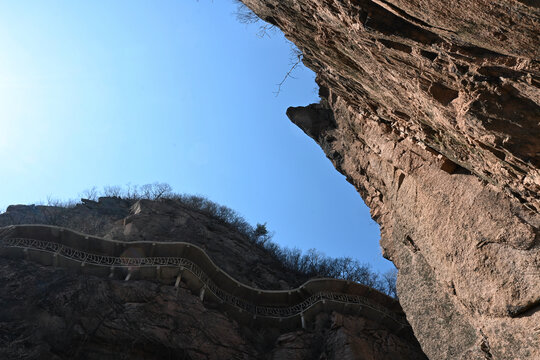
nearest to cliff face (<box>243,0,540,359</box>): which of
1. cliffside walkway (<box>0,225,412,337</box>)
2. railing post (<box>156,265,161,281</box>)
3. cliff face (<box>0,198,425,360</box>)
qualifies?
cliff face (<box>0,198,425,360</box>)

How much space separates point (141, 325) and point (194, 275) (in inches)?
153

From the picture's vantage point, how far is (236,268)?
81.5 feet

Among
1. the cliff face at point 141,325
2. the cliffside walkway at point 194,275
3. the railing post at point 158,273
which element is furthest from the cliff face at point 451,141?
the railing post at point 158,273

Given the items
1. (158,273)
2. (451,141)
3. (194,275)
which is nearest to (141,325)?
(158,273)

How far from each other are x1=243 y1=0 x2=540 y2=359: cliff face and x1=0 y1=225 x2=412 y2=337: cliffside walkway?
8641 mm

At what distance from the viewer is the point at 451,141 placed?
852cm

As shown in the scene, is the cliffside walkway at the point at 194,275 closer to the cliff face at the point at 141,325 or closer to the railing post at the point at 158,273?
the railing post at the point at 158,273

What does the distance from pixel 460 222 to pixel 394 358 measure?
11.5 meters

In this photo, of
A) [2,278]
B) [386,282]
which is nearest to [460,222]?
[2,278]

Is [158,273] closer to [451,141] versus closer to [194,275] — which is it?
[194,275]

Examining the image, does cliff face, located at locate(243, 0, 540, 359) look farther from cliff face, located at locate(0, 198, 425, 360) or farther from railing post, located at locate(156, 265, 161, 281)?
railing post, located at locate(156, 265, 161, 281)

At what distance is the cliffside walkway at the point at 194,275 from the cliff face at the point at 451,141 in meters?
8.64

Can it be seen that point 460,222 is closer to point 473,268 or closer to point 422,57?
point 473,268

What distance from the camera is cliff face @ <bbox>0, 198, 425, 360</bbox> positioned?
48.2 feet
